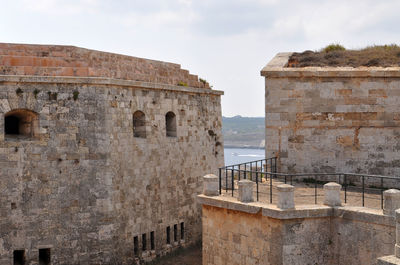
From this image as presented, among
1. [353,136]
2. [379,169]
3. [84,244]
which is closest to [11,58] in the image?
[84,244]

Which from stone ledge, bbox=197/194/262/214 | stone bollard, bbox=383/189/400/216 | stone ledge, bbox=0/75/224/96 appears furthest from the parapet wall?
stone bollard, bbox=383/189/400/216

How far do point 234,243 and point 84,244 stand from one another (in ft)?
16.4

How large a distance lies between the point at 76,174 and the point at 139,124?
316 cm

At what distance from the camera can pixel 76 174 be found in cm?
1443

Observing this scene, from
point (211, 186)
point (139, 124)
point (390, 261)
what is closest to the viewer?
point (390, 261)

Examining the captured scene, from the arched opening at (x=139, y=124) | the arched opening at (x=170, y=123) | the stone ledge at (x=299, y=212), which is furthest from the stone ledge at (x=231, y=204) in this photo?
the arched opening at (x=170, y=123)

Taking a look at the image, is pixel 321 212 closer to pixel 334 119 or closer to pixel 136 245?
pixel 334 119

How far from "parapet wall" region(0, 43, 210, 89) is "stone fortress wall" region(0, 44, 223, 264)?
3cm

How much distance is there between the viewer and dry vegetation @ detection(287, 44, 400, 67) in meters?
15.4

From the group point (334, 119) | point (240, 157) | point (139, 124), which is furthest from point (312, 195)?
point (240, 157)

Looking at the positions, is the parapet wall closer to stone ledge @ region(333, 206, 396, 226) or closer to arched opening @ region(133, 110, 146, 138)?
arched opening @ region(133, 110, 146, 138)

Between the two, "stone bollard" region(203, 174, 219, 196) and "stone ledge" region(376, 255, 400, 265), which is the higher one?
"stone bollard" region(203, 174, 219, 196)

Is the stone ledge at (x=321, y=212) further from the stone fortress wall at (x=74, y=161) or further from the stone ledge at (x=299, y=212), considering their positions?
the stone fortress wall at (x=74, y=161)

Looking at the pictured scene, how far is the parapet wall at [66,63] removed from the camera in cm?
1428
